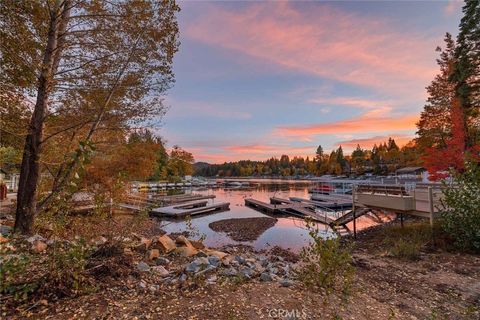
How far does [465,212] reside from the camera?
6871 mm

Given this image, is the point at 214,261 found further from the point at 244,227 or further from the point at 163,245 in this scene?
the point at 244,227

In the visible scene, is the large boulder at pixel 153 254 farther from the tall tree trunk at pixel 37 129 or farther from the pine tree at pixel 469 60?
the pine tree at pixel 469 60

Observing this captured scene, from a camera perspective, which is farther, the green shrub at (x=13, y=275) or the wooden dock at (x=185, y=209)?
the wooden dock at (x=185, y=209)

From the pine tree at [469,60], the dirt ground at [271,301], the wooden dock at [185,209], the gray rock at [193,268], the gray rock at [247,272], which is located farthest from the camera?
the wooden dock at [185,209]

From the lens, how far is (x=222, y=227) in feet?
52.7

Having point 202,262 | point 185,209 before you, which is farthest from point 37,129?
point 185,209

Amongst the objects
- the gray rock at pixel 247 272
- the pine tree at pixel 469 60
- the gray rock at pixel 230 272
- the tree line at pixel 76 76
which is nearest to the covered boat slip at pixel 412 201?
the gray rock at pixel 247 272

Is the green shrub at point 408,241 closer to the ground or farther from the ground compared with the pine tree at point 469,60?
closer to the ground

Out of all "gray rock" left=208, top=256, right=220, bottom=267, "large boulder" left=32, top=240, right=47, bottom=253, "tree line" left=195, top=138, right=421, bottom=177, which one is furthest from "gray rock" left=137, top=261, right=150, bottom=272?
"tree line" left=195, top=138, right=421, bottom=177

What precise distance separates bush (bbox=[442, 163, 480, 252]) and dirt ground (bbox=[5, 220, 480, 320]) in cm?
223

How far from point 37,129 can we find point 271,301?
19.2ft

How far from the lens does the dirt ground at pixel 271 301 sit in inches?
106

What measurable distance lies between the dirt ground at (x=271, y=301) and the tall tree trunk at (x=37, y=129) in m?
3.74

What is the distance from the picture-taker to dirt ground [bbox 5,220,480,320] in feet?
8.81
